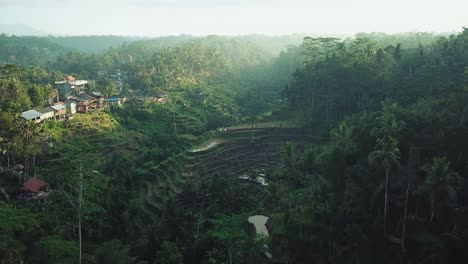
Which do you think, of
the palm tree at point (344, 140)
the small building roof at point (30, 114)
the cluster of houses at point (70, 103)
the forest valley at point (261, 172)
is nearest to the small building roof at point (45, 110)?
the cluster of houses at point (70, 103)

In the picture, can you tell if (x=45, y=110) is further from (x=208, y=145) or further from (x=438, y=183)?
(x=438, y=183)

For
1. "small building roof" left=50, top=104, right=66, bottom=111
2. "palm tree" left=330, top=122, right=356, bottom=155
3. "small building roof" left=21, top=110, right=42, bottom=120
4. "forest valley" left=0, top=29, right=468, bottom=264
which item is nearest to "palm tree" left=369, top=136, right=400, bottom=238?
"forest valley" left=0, top=29, right=468, bottom=264

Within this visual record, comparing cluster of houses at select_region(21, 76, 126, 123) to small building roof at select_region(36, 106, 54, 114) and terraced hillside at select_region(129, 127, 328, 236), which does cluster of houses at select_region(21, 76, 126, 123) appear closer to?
small building roof at select_region(36, 106, 54, 114)

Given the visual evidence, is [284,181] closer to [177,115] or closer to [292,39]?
[177,115]

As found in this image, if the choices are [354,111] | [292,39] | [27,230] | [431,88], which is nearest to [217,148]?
[354,111]

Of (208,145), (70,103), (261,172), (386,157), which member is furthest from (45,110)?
(386,157)

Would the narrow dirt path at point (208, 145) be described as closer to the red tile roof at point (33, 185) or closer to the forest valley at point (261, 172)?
the forest valley at point (261, 172)

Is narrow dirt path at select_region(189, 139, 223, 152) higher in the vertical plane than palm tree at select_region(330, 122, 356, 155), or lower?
lower
